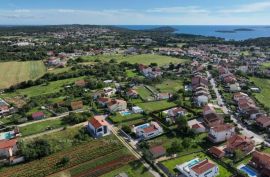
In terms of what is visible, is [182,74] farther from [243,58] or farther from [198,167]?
[198,167]

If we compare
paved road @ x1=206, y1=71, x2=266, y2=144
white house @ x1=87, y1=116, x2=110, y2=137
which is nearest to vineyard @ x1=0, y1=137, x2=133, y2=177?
white house @ x1=87, y1=116, x2=110, y2=137

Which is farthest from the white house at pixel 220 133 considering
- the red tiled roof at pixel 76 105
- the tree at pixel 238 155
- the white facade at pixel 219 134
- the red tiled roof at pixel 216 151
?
the red tiled roof at pixel 76 105

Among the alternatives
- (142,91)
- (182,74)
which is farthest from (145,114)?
(182,74)

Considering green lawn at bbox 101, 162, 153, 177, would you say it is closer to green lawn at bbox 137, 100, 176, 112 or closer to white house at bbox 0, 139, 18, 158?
white house at bbox 0, 139, 18, 158

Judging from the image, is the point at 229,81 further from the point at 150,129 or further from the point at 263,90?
the point at 150,129

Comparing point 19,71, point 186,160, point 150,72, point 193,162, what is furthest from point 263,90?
point 19,71

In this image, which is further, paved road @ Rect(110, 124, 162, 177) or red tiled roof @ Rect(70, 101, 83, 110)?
red tiled roof @ Rect(70, 101, 83, 110)

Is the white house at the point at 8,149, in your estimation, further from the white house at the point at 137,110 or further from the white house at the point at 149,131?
the white house at the point at 137,110

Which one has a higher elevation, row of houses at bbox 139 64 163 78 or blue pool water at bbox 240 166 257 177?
row of houses at bbox 139 64 163 78
